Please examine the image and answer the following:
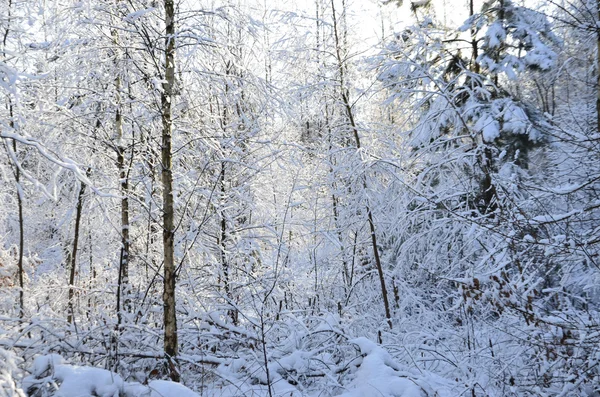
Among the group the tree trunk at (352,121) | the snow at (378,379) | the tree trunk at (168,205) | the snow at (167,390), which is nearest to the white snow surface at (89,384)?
the snow at (167,390)

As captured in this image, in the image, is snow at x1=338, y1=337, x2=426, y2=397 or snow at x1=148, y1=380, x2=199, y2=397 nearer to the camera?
snow at x1=148, y1=380, x2=199, y2=397

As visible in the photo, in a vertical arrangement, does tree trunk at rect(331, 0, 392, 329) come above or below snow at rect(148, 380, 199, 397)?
above

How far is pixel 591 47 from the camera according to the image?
5.66m

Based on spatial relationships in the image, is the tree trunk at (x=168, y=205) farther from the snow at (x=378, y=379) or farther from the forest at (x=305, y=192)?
the snow at (x=378, y=379)

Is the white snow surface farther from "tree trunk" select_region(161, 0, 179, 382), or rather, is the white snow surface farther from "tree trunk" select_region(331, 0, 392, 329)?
"tree trunk" select_region(331, 0, 392, 329)

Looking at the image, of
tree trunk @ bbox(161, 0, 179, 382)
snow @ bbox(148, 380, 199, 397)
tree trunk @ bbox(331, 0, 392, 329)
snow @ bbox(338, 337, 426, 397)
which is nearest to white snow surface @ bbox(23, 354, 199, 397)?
snow @ bbox(148, 380, 199, 397)

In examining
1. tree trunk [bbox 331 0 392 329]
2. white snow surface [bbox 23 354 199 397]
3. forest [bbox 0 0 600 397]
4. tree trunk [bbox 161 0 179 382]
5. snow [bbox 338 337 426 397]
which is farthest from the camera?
tree trunk [bbox 331 0 392 329]

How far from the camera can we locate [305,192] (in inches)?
347

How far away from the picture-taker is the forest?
3.67 m

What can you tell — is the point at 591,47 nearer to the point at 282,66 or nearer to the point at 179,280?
the point at 282,66

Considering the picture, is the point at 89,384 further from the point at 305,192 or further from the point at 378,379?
the point at 305,192

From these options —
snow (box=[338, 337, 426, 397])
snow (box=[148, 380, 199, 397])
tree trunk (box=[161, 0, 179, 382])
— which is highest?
tree trunk (box=[161, 0, 179, 382])

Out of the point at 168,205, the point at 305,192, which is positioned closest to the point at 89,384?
the point at 168,205

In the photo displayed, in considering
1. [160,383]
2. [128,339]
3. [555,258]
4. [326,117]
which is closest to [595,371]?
[555,258]
